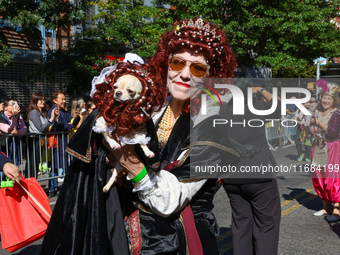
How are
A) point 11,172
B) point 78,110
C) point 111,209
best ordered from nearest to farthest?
point 111,209 < point 11,172 < point 78,110

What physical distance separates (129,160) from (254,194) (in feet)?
8.66

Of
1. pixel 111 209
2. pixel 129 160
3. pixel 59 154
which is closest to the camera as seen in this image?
pixel 129 160

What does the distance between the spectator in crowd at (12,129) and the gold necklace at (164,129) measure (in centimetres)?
524

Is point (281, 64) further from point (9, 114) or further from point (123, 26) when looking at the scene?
point (9, 114)

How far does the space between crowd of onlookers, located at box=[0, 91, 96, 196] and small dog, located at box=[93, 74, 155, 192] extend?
546 centimetres

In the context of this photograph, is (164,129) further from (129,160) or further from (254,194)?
(254,194)

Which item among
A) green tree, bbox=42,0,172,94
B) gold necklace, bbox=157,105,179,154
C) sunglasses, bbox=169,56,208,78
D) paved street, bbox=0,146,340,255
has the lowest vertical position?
paved street, bbox=0,146,340,255

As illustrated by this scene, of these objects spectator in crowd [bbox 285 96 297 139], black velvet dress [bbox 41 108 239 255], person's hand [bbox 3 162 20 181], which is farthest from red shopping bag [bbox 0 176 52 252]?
spectator in crowd [bbox 285 96 297 139]

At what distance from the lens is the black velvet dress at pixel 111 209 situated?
1.77 m

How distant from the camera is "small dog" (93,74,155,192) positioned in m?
1.63

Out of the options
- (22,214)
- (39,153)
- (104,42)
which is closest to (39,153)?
(39,153)

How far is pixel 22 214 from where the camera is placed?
3.44 metres

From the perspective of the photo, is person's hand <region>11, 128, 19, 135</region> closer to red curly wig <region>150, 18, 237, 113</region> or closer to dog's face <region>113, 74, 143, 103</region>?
red curly wig <region>150, 18, 237, 113</region>

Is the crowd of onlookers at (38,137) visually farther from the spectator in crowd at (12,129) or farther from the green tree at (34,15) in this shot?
the green tree at (34,15)
